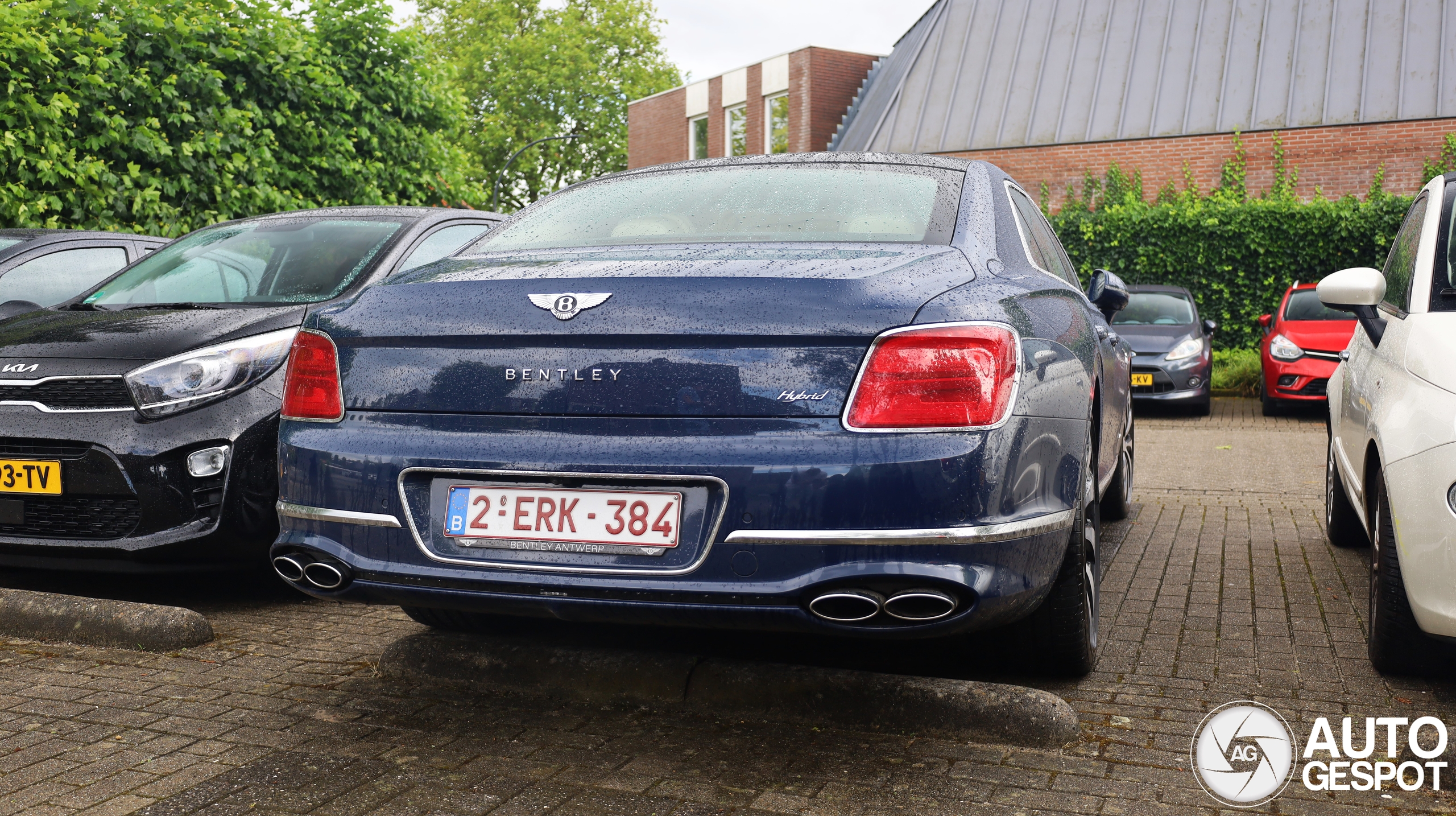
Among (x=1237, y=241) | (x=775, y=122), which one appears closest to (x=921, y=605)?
(x=1237, y=241)

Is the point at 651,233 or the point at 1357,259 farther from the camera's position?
the point at 1357,259

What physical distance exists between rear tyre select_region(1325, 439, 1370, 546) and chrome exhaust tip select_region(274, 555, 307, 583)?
4397 mm

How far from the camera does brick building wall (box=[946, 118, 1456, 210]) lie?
19875mm

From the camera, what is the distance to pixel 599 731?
324cm

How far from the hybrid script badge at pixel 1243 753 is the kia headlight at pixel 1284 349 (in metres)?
10.8

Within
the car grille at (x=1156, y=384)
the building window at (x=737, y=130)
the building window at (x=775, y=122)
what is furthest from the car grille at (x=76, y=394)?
the building window at (x=737, y=130)

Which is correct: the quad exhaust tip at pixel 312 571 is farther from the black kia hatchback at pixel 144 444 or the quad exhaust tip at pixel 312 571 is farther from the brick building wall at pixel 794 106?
the brick building wall at pixel 794 106

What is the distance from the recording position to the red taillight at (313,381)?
3.02 metres

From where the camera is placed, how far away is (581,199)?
3.99m

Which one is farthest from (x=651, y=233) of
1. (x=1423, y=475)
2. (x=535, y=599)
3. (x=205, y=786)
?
(x=1423, y=475)

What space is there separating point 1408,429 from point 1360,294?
1001 mm

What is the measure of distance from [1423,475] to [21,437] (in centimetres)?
436

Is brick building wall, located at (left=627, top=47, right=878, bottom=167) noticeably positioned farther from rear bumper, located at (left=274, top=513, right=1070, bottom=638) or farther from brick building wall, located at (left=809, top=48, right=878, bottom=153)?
rear bumper, located at (left=274, top=513, right=1070, bottom=638)

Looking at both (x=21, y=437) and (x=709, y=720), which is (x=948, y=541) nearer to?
(x=709, y=720)
